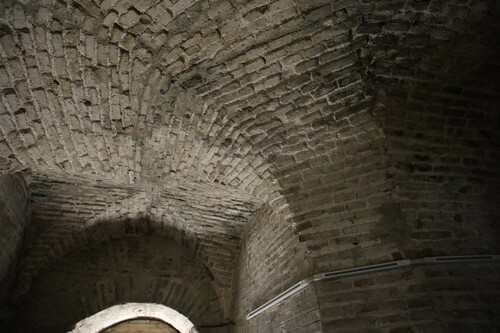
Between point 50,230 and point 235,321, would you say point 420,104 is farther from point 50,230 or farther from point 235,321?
point 50,230

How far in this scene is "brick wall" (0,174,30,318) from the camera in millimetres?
3627

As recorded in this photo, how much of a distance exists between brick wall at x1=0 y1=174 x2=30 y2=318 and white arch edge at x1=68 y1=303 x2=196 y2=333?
3.57ft

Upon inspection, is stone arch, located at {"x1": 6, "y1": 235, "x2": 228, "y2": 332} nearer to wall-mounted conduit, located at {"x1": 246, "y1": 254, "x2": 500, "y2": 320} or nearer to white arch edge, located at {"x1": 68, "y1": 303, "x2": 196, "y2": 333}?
white arch edge, located at {"x1": 68, "y1": 303, "x2": 196, "y2": 333}

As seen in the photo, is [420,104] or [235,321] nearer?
[420,104]

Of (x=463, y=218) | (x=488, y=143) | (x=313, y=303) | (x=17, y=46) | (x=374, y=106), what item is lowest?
(x=313, y=303)

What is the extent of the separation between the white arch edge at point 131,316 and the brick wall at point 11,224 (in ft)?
3.57

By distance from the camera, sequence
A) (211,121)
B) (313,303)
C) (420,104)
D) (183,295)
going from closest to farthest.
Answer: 1. (313,303)
2. (420,104)
3. (211,121)
4. (183,295)

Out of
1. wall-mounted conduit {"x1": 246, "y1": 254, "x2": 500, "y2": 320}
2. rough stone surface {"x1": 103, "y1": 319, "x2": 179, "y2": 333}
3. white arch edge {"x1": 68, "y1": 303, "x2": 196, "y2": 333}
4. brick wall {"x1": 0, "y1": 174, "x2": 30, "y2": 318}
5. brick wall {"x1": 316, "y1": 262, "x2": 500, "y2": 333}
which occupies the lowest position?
brick wall {"x1": 316, "y1": 262, "x2": 500, "y2": 333}

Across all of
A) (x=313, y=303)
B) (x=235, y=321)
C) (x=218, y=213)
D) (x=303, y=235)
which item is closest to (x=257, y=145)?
(x=303, y=235)

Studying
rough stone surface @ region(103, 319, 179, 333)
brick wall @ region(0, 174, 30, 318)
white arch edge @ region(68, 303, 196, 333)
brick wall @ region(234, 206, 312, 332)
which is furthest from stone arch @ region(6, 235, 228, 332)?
rough stone surface @ region(103, 319, 179, 333)

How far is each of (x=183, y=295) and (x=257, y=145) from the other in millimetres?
2890

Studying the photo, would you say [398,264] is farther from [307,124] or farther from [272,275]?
[272,275]

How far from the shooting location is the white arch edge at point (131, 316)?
4.59 m

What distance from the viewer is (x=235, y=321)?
4398 mm
